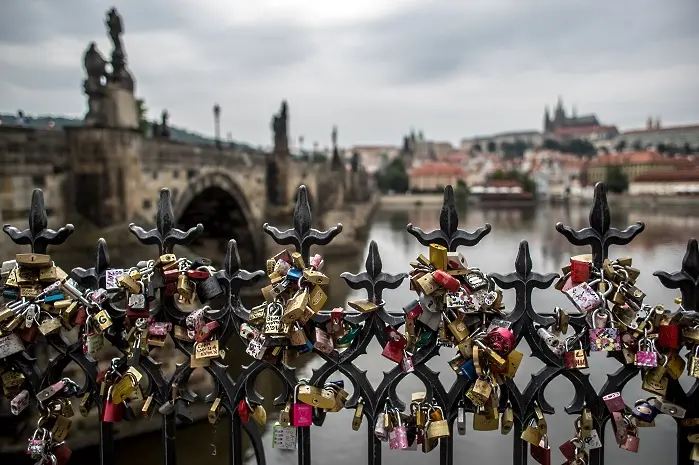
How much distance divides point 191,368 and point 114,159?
1027cm

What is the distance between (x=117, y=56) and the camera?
1195 centimetres

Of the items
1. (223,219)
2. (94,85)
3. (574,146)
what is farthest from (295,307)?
(574,146)

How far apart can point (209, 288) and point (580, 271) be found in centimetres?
142

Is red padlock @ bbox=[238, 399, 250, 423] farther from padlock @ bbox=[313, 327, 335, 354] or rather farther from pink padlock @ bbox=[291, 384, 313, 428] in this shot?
padlock @ bbox=[313, 327, 335, 354]

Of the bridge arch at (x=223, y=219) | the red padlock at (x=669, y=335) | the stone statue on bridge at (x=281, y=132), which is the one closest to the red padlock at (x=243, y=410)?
the red padlock at (x=669, y=335)

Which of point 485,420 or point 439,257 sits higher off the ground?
point 439,257

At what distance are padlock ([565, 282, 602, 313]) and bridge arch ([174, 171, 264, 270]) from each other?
17.8 meters

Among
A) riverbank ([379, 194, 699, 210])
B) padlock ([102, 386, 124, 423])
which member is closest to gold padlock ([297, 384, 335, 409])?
padlock ([102, 386, 124, 423])

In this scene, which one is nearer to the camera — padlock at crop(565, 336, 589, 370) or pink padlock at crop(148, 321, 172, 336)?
padlock at crop(565, 336, 589, 370)

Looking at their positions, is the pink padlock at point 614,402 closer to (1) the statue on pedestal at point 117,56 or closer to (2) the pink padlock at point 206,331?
(2) the pink padlock at point 206,331

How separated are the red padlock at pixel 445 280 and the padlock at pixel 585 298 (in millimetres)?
430

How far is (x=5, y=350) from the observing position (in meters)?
2.59

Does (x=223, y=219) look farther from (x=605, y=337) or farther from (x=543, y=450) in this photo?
(x=605, y=337)

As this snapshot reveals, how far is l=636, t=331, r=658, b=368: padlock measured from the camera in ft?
7.43
